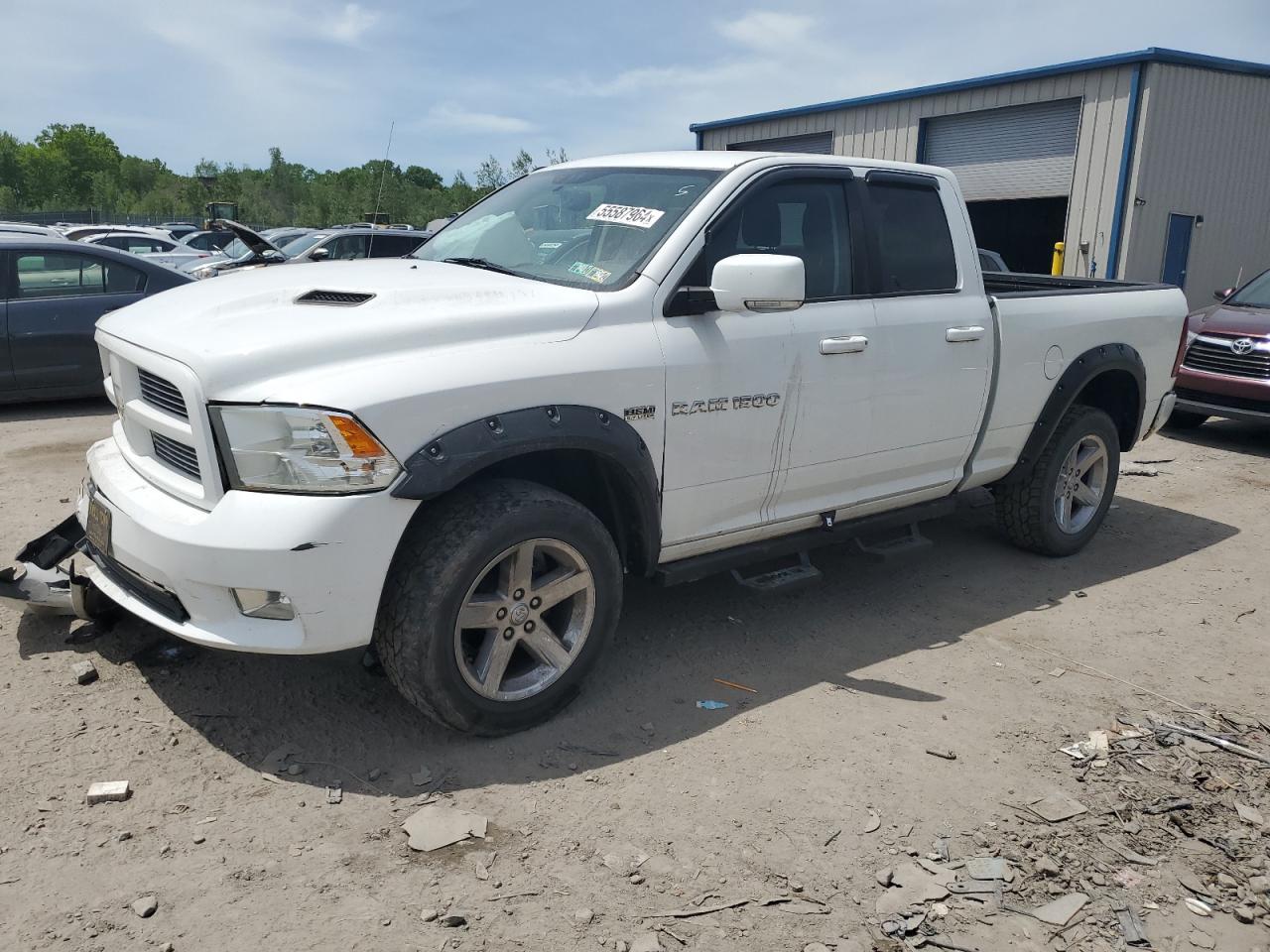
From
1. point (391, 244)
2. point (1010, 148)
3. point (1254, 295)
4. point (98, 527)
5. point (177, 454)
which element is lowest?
point (98, 527)

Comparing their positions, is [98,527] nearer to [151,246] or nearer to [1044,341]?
[1044,341]

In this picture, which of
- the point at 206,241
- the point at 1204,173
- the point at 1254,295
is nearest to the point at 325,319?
the point at 1254,295

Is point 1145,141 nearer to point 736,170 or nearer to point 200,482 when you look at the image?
point 736,170

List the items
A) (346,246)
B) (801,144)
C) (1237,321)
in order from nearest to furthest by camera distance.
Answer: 1. (1237,321)
2. (346,246)
3. (801,144)

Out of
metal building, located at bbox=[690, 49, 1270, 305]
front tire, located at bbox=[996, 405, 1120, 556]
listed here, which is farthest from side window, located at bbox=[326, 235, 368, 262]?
A: front tire, located at bbox=[996, 405, 1120, 556]

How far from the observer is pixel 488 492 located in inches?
134

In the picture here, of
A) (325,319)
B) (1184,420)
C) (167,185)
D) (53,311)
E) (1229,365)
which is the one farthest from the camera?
(167,185)

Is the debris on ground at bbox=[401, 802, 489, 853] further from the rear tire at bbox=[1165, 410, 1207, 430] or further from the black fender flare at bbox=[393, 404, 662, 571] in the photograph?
the rear tire at bbox=[1165, 410, 1207, 430]

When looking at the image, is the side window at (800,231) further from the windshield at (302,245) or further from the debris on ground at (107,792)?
the windshield at (302,245)

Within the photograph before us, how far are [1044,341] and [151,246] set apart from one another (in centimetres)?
1939

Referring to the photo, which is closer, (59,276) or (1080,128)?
(59,276)

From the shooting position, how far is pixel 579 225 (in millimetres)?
4160

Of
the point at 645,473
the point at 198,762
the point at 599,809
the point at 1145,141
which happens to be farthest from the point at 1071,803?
the point at 1145,141

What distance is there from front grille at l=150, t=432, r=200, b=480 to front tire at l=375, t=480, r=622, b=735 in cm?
71
